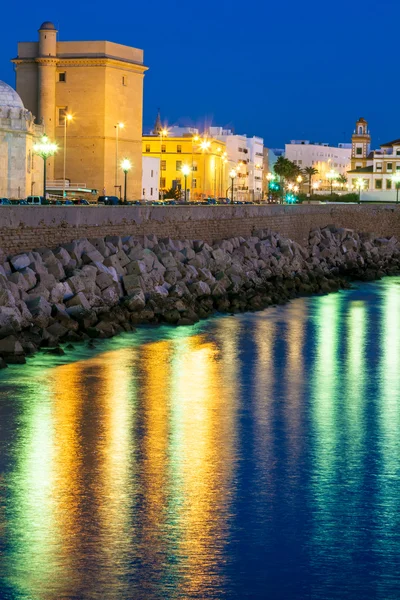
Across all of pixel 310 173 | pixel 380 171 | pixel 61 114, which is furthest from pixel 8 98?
pixel 310 173

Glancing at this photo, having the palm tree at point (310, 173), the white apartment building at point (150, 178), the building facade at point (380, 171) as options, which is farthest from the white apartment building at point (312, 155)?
the white apartment building at point (150, 178)

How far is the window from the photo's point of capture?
188 feet

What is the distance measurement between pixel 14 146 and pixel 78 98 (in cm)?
1366

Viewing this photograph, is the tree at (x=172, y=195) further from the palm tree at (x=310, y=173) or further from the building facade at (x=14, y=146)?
the palm tree at (x=310, y=173)

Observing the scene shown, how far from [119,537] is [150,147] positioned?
75666 mm

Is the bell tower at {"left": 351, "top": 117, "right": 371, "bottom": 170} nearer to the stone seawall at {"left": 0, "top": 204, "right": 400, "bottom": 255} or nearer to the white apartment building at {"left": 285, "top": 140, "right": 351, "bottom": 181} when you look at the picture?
the white apartment building at {"left": 285, "top": 140, "right": 351, "bottom": 181}

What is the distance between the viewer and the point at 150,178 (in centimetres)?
6544

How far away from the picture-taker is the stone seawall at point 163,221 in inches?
821

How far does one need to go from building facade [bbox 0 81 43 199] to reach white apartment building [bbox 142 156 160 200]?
18.5m

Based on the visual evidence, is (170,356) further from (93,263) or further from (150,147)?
(150,147)

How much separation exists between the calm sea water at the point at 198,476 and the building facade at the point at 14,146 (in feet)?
86.3

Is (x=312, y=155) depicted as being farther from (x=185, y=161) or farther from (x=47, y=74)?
(x=47, y=74)

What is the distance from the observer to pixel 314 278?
99.4 feet

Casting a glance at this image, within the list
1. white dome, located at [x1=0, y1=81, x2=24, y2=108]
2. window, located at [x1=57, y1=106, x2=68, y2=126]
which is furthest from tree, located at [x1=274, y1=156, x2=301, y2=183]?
white dome, located at [x1=0, y1=81, x2=24, y2=108]
